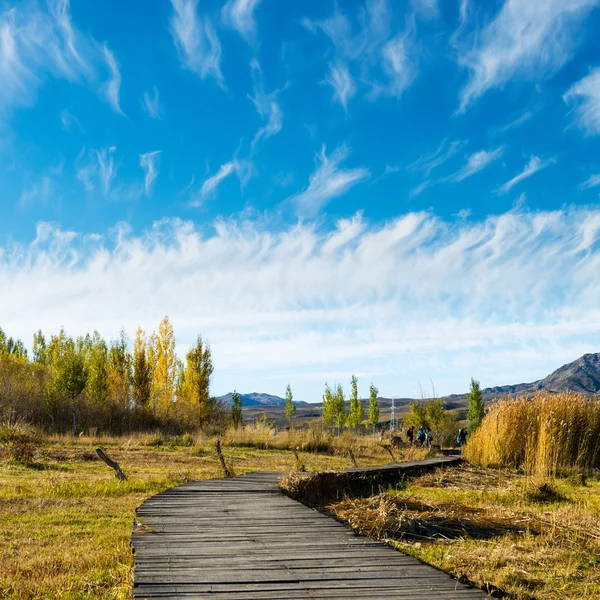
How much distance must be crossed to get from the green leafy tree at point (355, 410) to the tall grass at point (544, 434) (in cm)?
4021

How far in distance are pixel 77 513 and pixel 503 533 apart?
5.25m

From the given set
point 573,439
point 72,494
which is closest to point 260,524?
point 72,494

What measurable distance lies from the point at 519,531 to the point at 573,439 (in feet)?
26.6

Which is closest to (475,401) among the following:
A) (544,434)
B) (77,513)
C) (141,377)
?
(141,377)

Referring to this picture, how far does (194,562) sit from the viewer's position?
4.50 m

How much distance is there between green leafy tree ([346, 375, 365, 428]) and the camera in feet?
186

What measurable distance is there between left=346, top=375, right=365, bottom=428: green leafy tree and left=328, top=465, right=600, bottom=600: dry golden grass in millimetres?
45521

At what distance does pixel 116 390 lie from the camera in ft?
121

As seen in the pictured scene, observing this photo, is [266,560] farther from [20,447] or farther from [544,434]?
[20,447]

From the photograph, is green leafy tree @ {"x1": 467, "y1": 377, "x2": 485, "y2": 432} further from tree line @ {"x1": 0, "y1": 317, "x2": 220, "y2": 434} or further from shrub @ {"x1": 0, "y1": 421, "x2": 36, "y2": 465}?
shrub @ {"x1": 0, "y1": 421, "x2": 36, "y2": 465}

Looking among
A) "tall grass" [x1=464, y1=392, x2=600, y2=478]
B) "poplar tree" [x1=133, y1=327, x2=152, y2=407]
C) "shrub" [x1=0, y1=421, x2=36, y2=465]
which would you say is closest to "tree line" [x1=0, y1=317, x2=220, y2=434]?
"poplar tree" [x1=133, y1=327, x2=152, y2=407]

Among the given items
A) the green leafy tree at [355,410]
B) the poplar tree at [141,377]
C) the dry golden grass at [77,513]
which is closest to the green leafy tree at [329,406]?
the green leafy tree at [355,410]

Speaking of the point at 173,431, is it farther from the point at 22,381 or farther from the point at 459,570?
the point at 459,570

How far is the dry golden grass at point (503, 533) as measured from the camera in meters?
5.06
